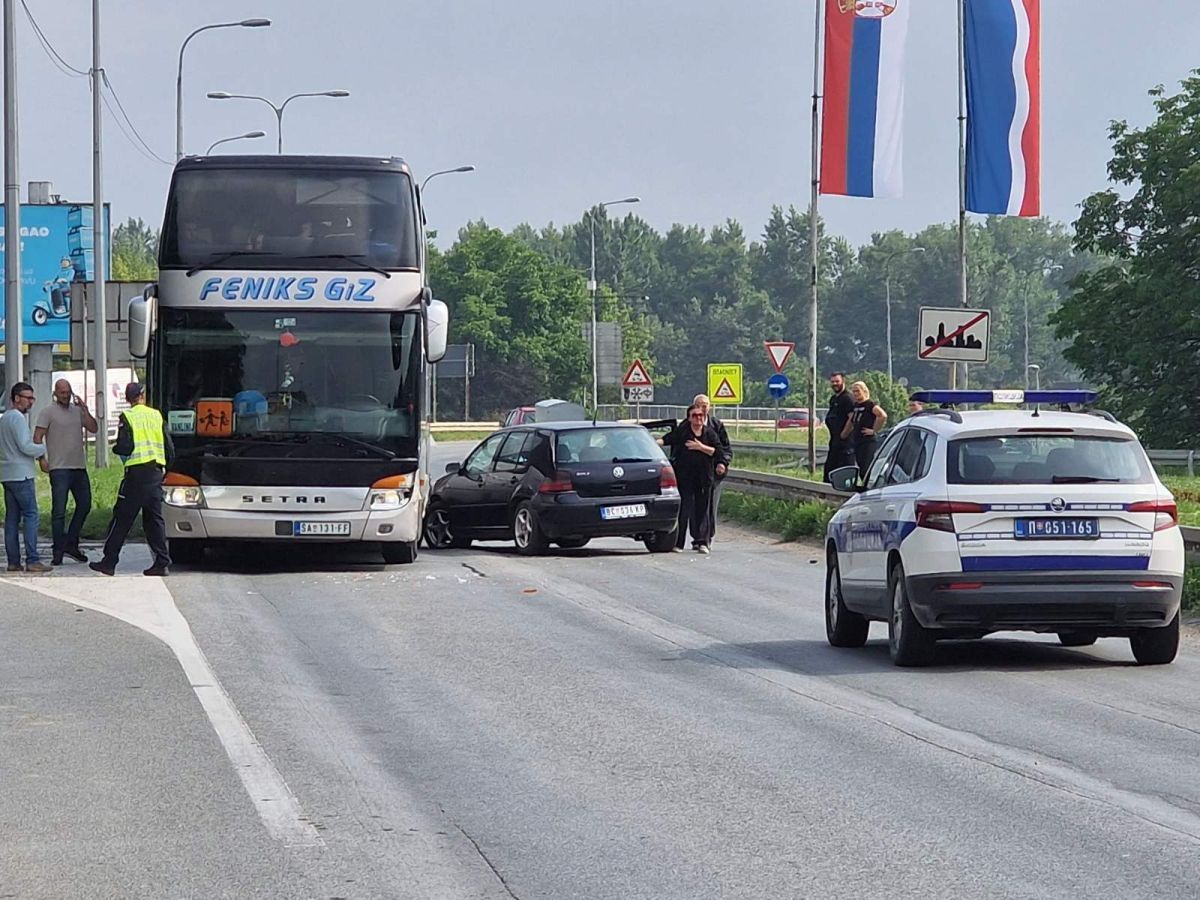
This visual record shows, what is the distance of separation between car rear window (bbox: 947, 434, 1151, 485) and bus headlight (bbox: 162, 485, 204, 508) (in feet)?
32.2

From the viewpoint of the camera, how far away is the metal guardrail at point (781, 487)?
1034 inches

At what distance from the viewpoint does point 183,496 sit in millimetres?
20531

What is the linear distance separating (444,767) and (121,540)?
1181 centimetres

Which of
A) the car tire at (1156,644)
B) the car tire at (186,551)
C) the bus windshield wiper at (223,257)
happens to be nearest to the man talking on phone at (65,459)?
the car tire at (186,551)

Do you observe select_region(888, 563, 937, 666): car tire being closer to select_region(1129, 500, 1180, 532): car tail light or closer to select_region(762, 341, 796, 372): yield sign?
select_region(1129, 500, 1180, 532): car tail light

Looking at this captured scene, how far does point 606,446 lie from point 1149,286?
103 feet

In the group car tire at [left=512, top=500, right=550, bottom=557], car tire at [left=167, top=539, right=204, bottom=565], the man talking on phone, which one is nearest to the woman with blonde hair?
car tire at [left=512, top=500, right=550, bottom=557]

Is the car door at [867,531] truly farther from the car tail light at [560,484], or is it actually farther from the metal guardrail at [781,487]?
the metal guardrail at [781,487]

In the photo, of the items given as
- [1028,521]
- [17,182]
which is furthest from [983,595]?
[17,182]

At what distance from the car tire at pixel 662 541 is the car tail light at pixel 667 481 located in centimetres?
55

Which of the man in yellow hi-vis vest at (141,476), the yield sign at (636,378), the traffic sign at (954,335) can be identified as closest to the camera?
the man in yellow hi-vis vest at (141,476)

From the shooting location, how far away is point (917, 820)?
25.4 ft

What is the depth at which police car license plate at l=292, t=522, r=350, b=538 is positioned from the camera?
20.5 metres

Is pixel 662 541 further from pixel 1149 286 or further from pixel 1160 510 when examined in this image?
pixel 1149 286
